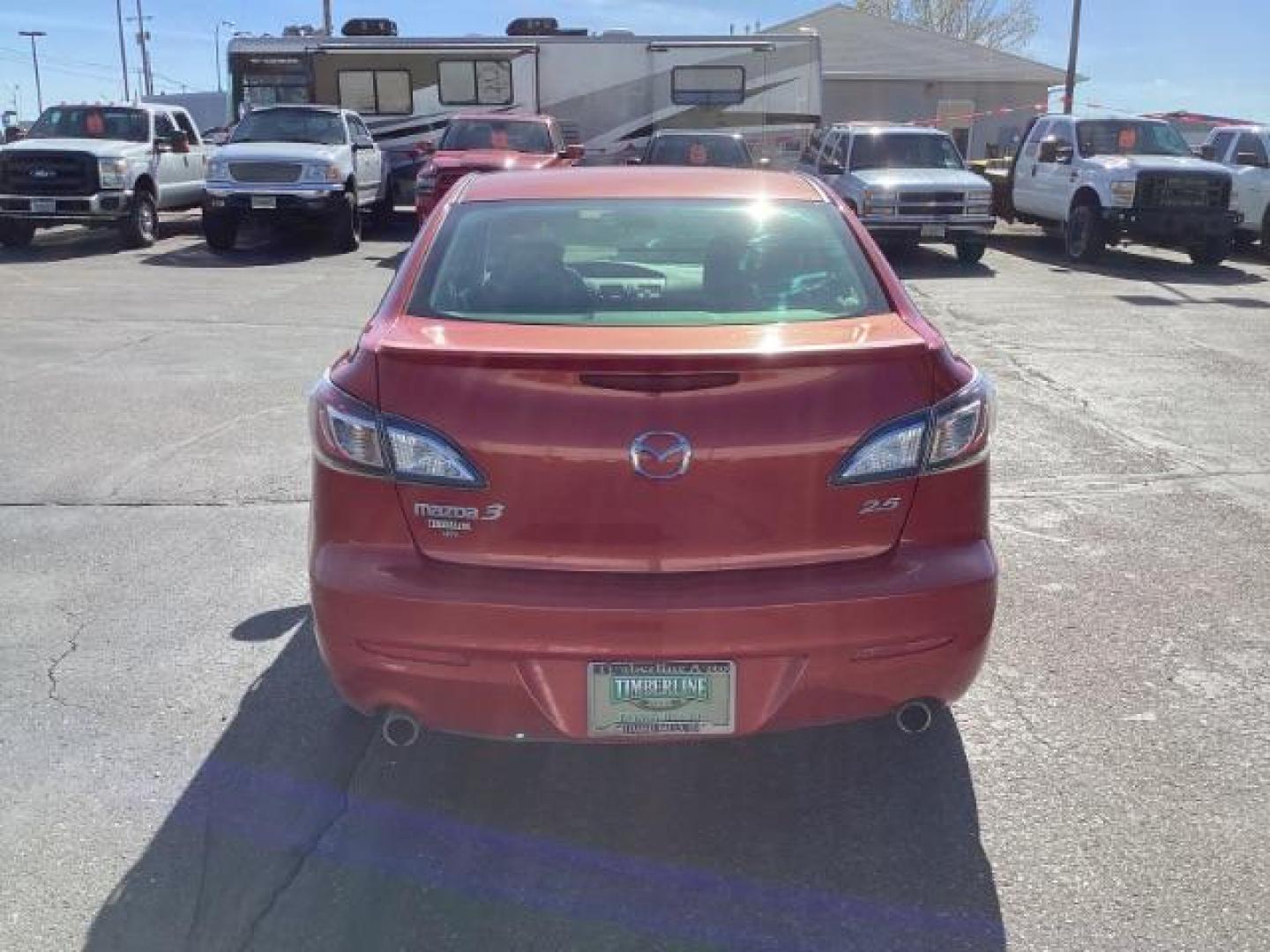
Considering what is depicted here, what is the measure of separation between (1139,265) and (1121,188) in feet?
5.38

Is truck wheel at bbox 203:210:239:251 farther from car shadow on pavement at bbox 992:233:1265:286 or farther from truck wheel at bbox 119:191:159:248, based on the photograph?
car shadow on pavement at bbox 992:233:1265:286

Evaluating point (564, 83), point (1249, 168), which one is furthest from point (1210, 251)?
point (564, 83)

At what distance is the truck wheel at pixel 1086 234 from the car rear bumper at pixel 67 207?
1377 centimetres

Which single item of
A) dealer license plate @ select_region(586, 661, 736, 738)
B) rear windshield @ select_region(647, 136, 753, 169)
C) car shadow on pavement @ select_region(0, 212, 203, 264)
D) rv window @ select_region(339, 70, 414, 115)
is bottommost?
car shadow on pavement @ select_region(0, 212, 203, 264)

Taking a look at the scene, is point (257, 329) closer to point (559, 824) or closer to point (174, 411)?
point (174, 411)

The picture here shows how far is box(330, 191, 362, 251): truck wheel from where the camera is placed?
17516 millimetres

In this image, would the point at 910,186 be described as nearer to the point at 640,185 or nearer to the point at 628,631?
the point at 640,185

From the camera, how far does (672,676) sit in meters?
2.83

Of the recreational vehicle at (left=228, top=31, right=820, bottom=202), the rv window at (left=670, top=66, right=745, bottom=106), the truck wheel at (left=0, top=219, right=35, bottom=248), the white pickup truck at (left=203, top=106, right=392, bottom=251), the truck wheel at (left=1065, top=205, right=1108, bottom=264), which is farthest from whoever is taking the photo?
the rv window at (left=670, top=66, right=745, bottom=106)

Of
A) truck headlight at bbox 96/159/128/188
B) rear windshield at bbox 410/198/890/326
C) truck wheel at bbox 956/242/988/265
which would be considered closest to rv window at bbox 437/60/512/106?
truck headlight at bbox 96/159/128/188

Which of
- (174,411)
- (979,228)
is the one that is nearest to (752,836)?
(174,411)

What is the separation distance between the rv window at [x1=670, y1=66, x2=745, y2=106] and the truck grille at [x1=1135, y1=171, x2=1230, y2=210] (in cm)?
809

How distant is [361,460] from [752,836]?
1.42 metres

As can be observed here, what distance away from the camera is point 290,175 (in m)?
16.8
